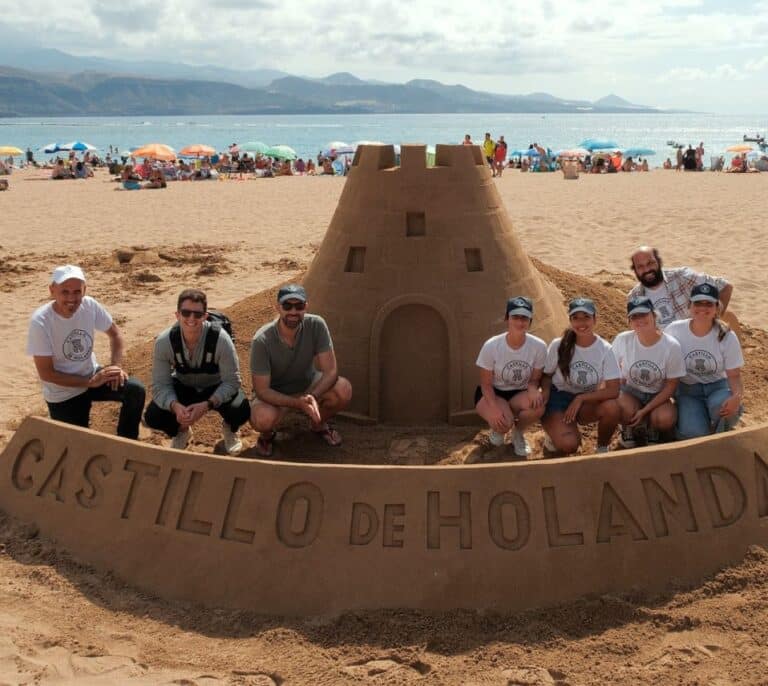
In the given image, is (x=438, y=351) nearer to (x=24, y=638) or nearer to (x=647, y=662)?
(x=647, y=662)

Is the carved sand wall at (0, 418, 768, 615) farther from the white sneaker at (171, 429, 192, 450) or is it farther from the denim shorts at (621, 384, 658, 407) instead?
the white sneaker at (171, 429, 192, 450)

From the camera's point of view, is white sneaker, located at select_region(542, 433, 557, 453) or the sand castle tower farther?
the sand castle tower

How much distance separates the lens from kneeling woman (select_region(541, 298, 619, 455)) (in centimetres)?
434

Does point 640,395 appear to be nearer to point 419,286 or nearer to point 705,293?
point 705,293

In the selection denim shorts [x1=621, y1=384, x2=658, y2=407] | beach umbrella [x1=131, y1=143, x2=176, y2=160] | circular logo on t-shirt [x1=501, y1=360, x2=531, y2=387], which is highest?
beach umbrella [x1=131, y1=143, x2=176, y2=160]

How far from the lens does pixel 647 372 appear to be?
14.3 ft

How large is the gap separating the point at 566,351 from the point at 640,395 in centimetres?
51

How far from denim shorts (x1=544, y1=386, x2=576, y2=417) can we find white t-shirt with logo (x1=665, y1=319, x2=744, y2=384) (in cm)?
65

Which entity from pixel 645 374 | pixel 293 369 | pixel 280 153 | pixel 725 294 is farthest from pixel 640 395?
pixel 280 153

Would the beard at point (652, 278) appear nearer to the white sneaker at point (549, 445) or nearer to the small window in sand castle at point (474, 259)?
the small window in sand castle at point (474, 259)

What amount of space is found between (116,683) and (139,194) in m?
20.0

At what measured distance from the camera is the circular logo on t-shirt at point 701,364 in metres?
4.36

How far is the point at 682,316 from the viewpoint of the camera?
16.6 feet

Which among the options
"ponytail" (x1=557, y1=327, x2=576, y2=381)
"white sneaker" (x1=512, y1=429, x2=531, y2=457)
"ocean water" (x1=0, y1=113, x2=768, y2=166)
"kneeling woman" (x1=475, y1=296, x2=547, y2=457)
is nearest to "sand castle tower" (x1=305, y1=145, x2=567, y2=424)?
"white sneaker" (x1=512, y1=429, x2=531, y2=457)
